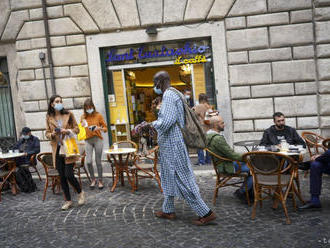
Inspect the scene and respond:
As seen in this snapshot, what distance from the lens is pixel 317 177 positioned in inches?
176

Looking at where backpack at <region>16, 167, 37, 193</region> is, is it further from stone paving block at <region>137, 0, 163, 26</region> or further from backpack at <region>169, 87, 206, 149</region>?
stone paving block at <region>137, 0, 163, 26</region>

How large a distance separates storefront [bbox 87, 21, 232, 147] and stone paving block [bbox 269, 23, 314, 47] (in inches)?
52.9

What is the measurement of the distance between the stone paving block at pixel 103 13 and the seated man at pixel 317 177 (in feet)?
20.3

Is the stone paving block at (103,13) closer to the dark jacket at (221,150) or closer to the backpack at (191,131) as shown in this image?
the dark jacket at (221,150)

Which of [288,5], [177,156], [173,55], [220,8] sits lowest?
[177,156]

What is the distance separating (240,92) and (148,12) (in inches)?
121

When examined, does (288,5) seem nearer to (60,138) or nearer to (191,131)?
(191,131)

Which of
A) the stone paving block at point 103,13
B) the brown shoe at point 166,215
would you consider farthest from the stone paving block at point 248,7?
the brown shoe at point 166,215

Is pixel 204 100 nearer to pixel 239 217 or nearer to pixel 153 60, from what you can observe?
pixel 153 60

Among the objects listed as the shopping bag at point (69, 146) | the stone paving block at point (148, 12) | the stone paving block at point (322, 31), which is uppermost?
the stone paving block at point (148, 12)

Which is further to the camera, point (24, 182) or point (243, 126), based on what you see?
point (243, 126)

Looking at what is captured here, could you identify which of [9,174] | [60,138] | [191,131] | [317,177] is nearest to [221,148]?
[191,131]

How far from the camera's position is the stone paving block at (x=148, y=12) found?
8586mm

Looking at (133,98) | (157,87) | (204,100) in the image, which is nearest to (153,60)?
(133,98)
